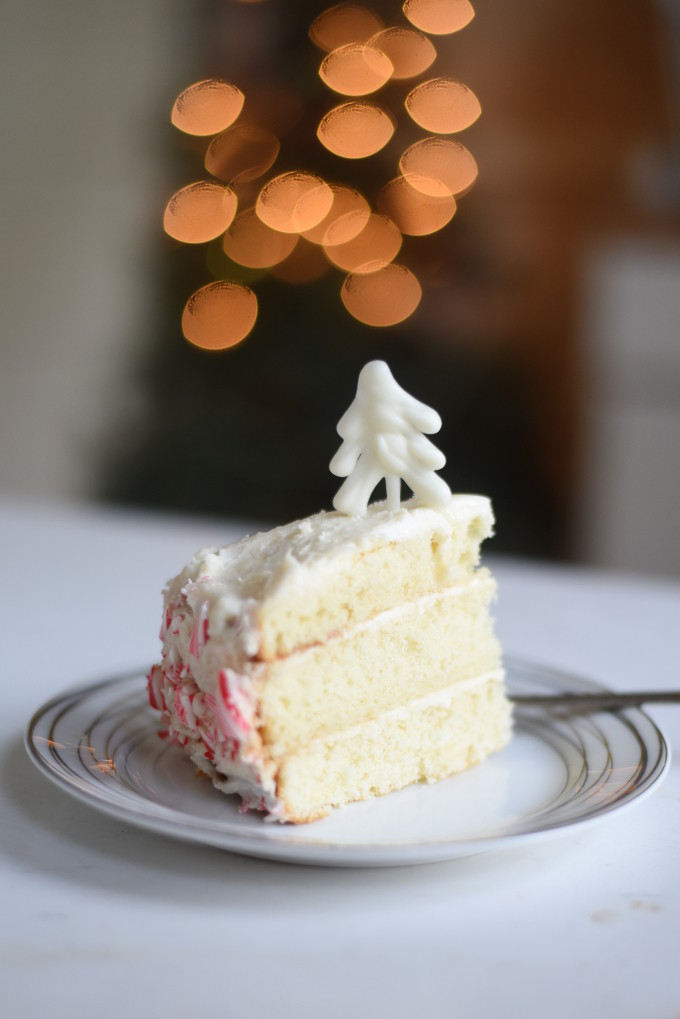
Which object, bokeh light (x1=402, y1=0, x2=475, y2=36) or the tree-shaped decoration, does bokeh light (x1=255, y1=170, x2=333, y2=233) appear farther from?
the tree-shaped decoration

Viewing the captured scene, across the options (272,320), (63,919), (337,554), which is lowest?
(63,919)

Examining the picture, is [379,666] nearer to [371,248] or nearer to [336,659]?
[336,659]

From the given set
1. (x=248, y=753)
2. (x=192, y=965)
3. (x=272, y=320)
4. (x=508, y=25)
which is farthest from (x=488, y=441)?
(x=192, y=965)

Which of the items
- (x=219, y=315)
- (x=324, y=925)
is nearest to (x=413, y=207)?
(x=219, y=315)

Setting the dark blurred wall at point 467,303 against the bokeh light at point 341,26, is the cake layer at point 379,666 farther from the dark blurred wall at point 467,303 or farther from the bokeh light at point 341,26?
the bokeh light at point 341,26

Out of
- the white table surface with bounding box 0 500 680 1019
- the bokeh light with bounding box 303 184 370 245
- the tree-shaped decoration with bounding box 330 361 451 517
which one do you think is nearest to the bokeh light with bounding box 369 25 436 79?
the bokeh light with bounding box 303 184 370 245

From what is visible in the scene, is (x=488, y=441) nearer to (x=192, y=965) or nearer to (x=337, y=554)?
(x=337, y=554)
